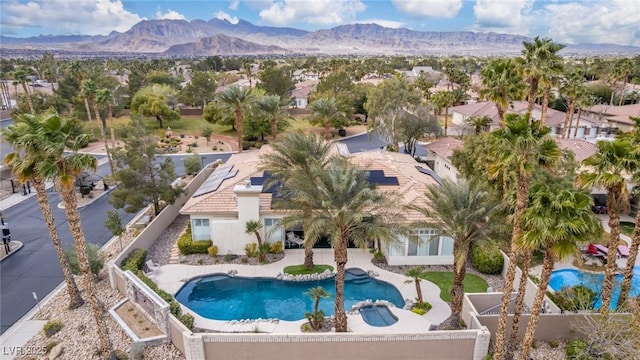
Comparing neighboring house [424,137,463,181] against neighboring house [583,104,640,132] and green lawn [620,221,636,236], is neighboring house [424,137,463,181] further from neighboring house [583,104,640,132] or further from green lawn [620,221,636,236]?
neighboring house [583,104,640,132]

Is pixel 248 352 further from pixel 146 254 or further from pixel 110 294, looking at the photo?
pixel 146 254

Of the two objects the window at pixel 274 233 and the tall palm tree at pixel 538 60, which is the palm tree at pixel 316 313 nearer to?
the window at pixel 274 233

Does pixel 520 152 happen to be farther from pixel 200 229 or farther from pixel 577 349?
pixel 200 229

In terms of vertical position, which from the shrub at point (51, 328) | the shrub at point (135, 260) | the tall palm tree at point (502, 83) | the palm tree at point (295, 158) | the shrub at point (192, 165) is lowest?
the shrub at point (51, 328)

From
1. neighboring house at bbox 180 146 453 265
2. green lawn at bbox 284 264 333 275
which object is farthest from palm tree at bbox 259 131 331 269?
neighboring house at bbox 180 146 453 265

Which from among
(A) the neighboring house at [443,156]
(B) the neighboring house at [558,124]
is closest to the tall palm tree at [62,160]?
(A) the neighboring house at [443,156]

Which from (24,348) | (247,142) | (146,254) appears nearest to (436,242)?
(146,254)

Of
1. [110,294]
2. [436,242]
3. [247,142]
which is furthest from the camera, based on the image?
[247,142]
